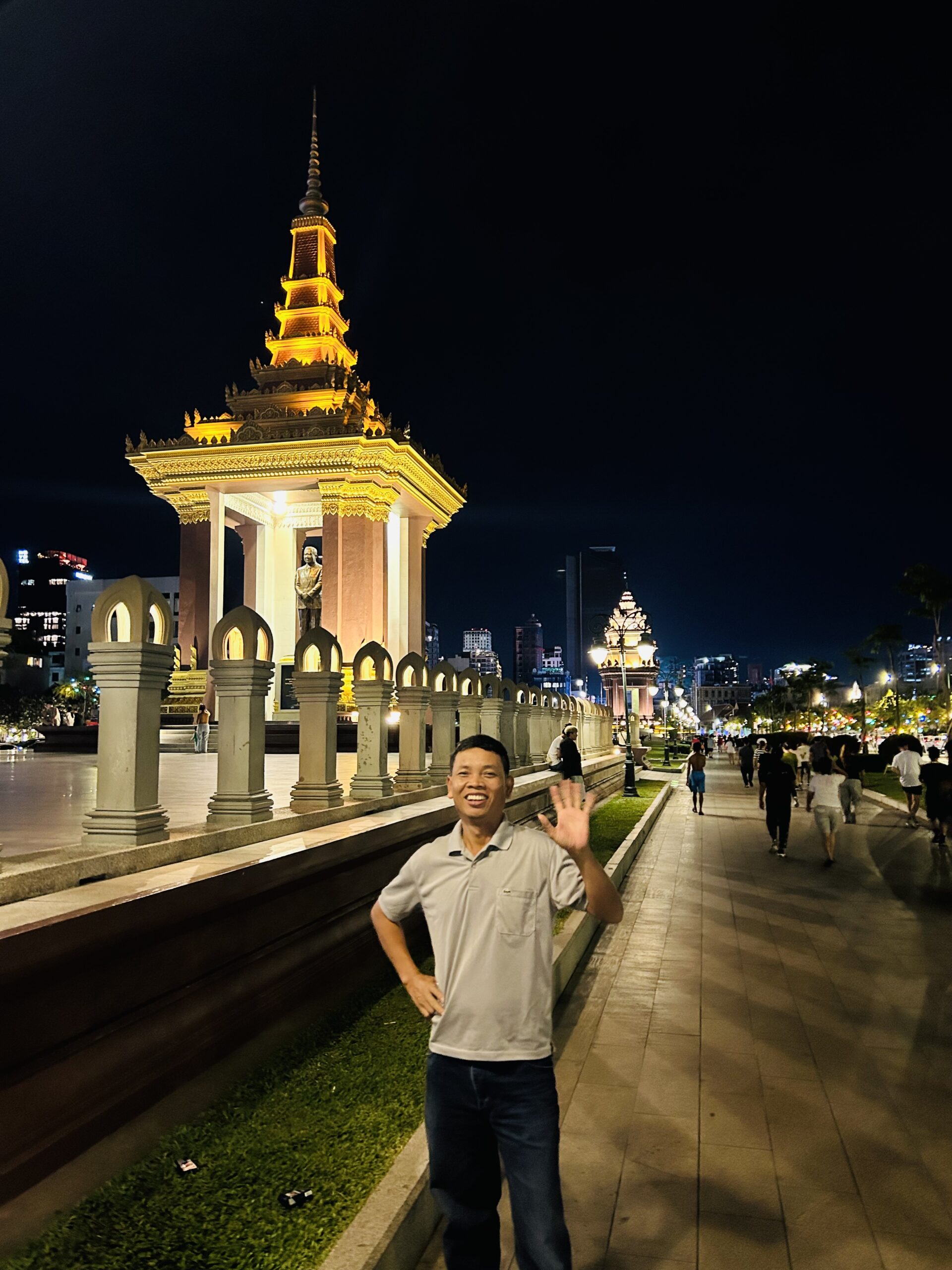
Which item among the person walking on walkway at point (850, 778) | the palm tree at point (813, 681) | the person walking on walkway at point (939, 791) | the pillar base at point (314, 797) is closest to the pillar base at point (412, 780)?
the pillar base at point (314, 797)

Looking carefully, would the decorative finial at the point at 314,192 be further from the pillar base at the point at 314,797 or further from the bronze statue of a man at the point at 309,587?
the pillar base at the point at 314,797

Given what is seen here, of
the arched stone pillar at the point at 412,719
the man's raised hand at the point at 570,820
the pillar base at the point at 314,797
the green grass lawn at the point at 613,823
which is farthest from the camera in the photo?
the green grass lawn at the point at 613,823

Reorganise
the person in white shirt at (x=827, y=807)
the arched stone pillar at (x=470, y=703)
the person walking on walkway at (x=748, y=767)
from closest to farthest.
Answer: the arched stone pillar at (x=470, y=703), the person in white shirt at (x=827, y=807), the person walking on walkway at (x=748, y=767)

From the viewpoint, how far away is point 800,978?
7.70 metres

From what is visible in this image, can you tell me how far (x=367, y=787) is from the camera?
30.8 feet

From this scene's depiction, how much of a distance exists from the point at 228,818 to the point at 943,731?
52787 millimetres

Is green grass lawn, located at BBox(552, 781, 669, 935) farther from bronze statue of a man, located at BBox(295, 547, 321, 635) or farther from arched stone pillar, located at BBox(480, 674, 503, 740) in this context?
bronze statue of a man, located at BBox(295, 547, 321, 635)

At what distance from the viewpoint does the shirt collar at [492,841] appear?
115 inches

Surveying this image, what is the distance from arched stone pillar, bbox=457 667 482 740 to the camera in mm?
13234

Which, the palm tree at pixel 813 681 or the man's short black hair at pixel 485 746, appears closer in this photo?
the man's short black hair at pixel 485 746

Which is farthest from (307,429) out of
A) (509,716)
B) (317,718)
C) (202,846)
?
(202,846)

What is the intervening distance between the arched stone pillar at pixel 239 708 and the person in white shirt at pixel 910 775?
15.3 meters

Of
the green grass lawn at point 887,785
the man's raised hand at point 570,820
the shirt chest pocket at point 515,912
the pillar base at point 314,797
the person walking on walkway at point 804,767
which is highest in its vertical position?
the man's raised hand at point 570,820

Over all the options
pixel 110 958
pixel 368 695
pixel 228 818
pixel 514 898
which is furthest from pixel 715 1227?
pixel 368 695
